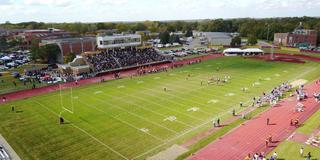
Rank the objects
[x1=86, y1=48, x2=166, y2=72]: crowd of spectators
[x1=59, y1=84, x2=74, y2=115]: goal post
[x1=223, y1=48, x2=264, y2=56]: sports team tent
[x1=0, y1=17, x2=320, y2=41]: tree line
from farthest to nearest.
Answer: [x1=0, y1=17, x2=320, y2=41]: tree line
[x1=223, y1=48, x2=264, y2=56]: sports team tent
[x1=86, y1=48, x2=166, y2=72]: crowd of spectators
[x1=59, y1=84, x2=74, y2=115]: goal post

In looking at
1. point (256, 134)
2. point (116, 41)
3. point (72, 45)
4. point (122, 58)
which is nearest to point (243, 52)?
point (122, 58)

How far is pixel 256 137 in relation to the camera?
2706 centimetres

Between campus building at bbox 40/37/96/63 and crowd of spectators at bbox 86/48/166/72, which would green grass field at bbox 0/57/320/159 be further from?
campus building at bbox 40/37/96/63

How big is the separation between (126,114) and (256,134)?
624 inches

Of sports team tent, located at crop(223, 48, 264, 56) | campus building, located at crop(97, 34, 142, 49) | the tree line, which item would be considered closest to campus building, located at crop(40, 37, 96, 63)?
campus building, located at crop(97, 34, 142, 49)

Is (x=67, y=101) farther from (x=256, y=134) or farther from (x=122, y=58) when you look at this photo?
(x=122, y=58)

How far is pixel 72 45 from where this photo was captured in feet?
267

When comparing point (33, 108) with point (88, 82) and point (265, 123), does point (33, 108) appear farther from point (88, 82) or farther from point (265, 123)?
point (265, 123)

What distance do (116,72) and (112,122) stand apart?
3248cm

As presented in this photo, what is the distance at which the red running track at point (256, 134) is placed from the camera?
944 inches

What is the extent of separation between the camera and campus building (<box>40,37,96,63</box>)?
3083 inches

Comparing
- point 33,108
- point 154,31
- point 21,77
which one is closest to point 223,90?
point 33,108

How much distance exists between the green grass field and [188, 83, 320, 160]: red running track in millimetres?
3360

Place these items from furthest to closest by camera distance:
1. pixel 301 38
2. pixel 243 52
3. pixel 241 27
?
pixel 241 27, pixel 301 38, pixel 243 52
